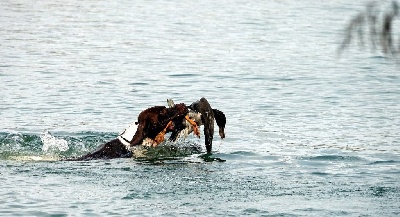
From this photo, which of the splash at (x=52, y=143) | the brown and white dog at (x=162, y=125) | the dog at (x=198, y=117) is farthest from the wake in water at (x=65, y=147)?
the dog at (x=198, y=117)

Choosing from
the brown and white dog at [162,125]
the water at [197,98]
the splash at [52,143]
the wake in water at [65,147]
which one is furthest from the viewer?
the splash at [52,143]

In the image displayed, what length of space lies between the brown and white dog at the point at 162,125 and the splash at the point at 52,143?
3.96 ft

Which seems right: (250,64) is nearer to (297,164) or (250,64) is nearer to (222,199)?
(297,164)

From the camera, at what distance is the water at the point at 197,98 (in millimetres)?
11773

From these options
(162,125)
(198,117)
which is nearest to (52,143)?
(162,125)

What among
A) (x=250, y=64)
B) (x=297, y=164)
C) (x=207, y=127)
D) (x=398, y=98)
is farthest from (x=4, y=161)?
(x=250, y=64)

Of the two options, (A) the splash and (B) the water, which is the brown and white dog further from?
(A) the splash

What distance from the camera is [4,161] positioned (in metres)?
13.4

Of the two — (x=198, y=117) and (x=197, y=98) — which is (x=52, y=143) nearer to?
(x=198, y=117)

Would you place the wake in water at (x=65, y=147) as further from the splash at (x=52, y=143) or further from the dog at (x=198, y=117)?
the dog at (x=198, y=117)

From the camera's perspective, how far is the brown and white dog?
42.4ft

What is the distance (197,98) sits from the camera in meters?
19.5

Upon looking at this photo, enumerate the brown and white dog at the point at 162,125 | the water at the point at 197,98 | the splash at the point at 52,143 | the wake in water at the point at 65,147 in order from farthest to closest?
the splash at the point at 52,143, the wake in water at the point at 65,147, the brown and white dog at the point at 162,125, the water at the point at 197,98

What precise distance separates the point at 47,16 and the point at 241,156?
1747 centimetres
